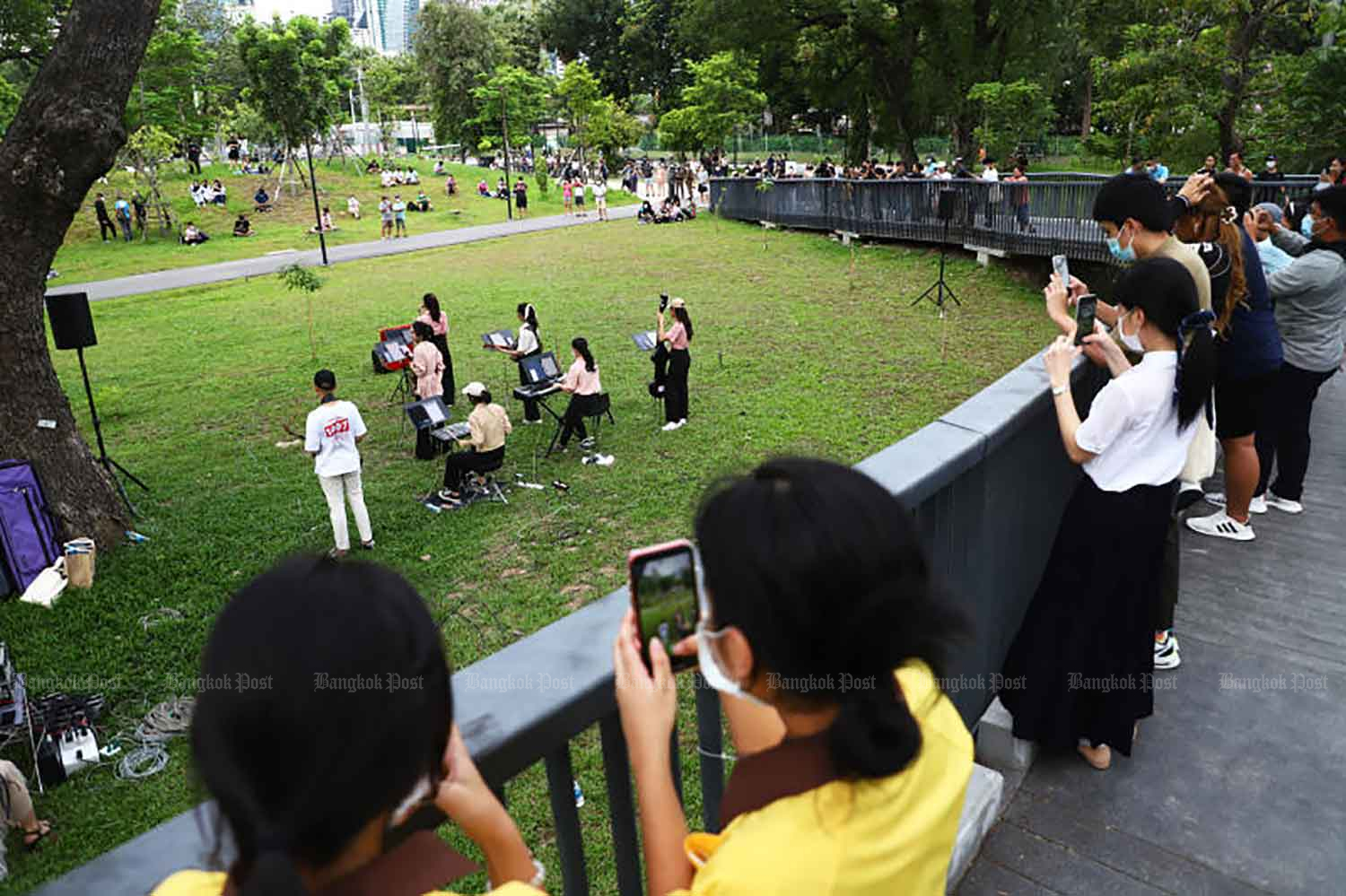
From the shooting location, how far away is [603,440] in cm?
1141

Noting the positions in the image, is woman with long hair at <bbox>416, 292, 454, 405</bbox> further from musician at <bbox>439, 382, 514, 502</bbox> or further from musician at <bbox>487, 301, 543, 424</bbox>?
musician at <bbox>439, 382, 514, 502</bbox>

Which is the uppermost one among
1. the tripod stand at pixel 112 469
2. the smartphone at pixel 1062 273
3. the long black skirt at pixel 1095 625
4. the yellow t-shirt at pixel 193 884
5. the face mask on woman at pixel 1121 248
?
the face mask on woman at pixel 1121 248

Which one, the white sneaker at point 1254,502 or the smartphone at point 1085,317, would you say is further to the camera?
the white sneaker at point 1254,502

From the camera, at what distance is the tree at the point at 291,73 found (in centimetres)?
2728

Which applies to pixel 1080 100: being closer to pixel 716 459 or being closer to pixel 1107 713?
pixel 716 459

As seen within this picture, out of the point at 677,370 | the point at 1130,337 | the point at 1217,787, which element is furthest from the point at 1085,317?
the point at 677,370

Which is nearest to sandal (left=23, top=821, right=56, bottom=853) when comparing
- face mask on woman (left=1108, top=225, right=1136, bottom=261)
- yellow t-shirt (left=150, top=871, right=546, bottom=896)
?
yellow t-shirt (left=150, top=871, right=546, bottom=896)

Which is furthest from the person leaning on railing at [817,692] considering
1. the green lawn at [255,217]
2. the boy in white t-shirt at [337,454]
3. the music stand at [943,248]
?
the green lawn at [255,217]

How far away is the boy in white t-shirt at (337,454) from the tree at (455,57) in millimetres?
57208

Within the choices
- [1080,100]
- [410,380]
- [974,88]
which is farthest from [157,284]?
[1080,100]

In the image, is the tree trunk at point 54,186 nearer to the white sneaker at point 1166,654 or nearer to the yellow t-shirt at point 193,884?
the yellow t-shirt at point 193,884

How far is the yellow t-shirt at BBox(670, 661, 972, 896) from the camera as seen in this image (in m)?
1.28
